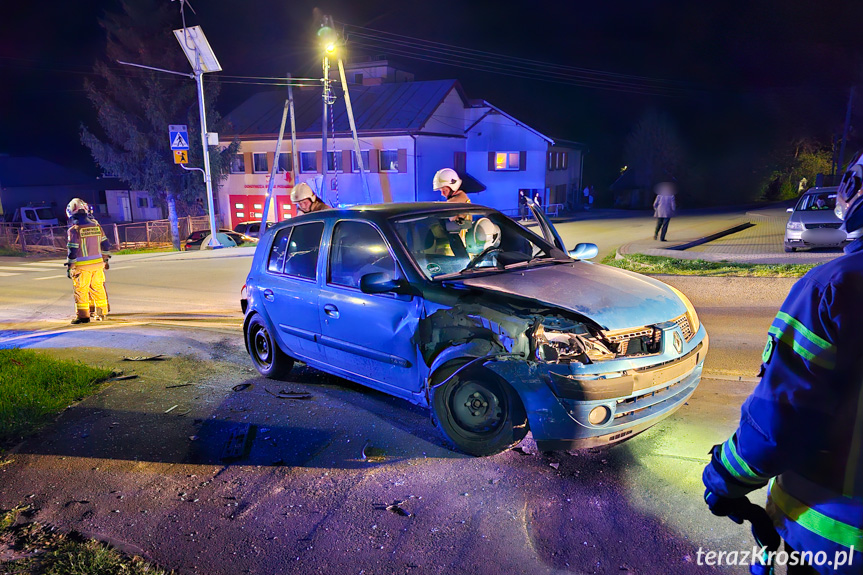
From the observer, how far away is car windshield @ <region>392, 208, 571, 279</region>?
4727 mm

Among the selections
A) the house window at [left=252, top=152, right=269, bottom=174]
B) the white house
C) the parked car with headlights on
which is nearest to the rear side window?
the parked car with headlights on

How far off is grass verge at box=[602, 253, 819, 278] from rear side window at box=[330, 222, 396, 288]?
27.1 feet

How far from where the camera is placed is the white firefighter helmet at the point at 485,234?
5281mm

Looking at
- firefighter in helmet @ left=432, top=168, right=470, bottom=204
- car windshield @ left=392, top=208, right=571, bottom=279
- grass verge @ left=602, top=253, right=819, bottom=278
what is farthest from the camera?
grass verge @ left=602, top=253, right=819, bottom=278

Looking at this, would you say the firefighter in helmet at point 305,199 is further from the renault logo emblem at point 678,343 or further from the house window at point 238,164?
the house window at point 238,164

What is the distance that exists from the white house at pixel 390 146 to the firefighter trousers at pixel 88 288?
80.0ft

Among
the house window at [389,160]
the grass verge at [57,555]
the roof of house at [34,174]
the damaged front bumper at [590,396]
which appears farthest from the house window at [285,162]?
the damaged front bumper at [590,396]

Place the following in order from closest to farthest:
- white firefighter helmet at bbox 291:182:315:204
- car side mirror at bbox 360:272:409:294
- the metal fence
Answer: car side mirror at bbox 360:272:409:294, white firefighter helmet at bbox 291:182:315:204, the metal fence

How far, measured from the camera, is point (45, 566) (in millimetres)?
3053

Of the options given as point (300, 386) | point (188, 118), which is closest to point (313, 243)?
point (300, 386)

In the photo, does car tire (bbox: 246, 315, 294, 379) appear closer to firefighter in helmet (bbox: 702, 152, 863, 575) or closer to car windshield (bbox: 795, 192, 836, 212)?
firefighter in helmet (bbox: 702, 152, 863, 575)

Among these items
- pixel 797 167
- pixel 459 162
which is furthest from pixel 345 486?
pixel 797 167

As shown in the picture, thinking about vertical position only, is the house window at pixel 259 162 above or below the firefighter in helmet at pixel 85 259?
above

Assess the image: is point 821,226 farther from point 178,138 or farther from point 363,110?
point 363,110
